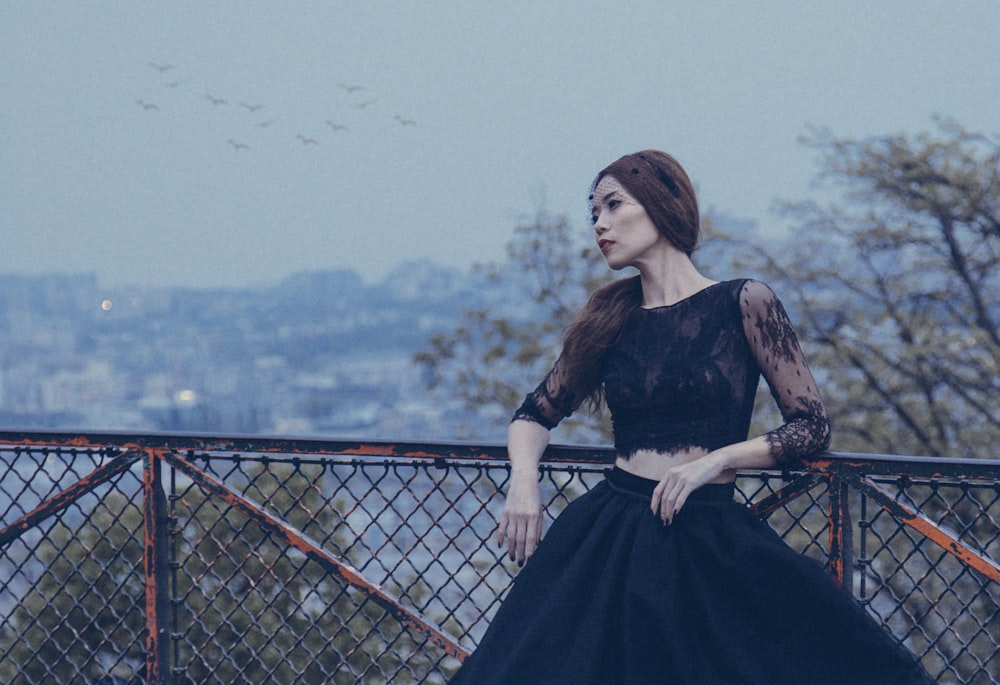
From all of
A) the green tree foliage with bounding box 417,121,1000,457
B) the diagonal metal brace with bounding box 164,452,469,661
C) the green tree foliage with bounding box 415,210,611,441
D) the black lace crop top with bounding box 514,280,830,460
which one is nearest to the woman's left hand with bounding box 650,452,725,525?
the black lace crop top with bounding box 514,280,830,460

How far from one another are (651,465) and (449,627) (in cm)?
1586

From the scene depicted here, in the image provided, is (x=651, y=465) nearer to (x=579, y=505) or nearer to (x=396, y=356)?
(x=579, y=505)

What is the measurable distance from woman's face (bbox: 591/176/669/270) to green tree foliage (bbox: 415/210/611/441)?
53.5ft

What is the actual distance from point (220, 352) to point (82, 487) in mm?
77150

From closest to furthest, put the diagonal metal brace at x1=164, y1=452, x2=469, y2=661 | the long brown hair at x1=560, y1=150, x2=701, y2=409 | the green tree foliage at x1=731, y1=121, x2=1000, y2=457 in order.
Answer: the long brown hair at x1=560, y1=150, x2=701, y2=409, the diagonal metal brace at x1=164, y1=452, x2=469, y2=661, the green tree foliage at x1=731, y1=121, x2=1000, y2=457

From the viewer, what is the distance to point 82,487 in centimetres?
338

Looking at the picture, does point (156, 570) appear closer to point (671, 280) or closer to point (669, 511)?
A: point (669, 511)

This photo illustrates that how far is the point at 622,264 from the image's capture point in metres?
2.83

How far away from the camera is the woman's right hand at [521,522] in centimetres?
281

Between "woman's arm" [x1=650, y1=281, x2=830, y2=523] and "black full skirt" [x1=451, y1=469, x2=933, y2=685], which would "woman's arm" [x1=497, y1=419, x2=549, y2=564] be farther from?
"woman's arm" [x1=650, y1=281, x2=830, y2=523]

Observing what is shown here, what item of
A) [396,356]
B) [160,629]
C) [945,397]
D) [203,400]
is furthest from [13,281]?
[160,629]

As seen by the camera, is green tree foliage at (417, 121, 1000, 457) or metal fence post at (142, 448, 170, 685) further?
green tree foliage at (417, 121, 1000, 457)

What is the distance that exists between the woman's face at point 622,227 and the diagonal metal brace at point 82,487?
170 cm

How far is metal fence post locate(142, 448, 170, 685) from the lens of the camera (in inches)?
135
